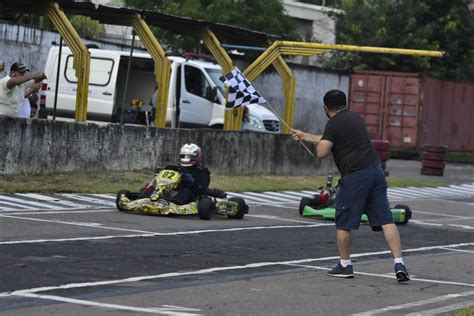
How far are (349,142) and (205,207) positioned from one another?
524 centimetres

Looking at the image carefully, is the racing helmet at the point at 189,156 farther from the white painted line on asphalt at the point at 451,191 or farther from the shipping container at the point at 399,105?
the shipping container at the point at 399,105

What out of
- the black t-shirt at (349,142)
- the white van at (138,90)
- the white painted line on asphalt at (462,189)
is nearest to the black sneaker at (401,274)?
the black t-shirt at (349,142)

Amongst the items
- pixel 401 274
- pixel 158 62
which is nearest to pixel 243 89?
pixel 401 274

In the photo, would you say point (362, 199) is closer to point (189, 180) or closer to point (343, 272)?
point (343, 272)

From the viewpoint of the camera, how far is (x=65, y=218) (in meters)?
15.0

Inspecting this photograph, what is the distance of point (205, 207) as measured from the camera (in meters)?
16.0

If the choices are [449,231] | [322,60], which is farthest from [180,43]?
[449,231]

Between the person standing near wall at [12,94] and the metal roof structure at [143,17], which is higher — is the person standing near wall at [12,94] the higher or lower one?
the lower one

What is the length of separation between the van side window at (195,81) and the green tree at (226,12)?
10.7 meters

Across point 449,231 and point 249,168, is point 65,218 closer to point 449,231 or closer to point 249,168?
point 449,231

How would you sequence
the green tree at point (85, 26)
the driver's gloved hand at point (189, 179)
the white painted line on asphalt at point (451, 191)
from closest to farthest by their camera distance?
the driver's gloved hand at point (189, 179) → the white painted line on asphalt at point (451, 191) → the green tree at point (85, 26)

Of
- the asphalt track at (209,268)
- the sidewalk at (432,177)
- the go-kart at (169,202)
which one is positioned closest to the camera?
the asphalt track at (209,268)

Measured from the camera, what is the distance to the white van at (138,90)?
27734 mm

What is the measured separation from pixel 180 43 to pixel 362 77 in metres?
6.43
